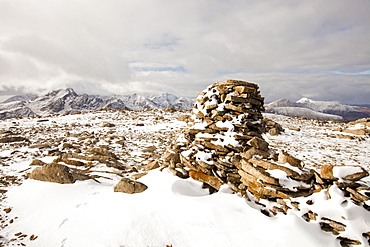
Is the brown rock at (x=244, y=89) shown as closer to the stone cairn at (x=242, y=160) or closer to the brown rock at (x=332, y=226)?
the stone cairn at (x=242, y=160)

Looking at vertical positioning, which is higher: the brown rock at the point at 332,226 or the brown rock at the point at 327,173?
the brown rock at the point at 327,173

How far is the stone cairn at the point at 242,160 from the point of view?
6.38 metres

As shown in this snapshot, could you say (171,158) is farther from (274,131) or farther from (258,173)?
(274,131)

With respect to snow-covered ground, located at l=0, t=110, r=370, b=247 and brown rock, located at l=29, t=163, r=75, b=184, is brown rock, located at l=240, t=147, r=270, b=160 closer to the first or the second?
snow-covered ground, located at l=0, t=110, r=370, b=247

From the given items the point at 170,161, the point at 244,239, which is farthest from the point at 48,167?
the point at 244,239

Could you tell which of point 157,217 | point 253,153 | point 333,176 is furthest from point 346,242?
point 157,217

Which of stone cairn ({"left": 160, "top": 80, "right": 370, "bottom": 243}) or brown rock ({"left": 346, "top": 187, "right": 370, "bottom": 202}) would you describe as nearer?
brown rock ({"left": 346, "top": 187, "right": 370, "bottom": 202})

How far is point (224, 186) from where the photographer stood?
791cm

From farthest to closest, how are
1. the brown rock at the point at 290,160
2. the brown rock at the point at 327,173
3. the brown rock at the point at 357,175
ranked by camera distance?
the brown rock at the point at 290,160 → the brown rock at the point at 327,173 → the brown rock at the point at 357,175

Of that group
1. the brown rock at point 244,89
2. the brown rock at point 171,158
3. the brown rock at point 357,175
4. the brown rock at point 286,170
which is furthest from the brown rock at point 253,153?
the brown rock at point 171,158

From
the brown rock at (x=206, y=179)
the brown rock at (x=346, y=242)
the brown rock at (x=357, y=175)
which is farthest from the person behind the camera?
the brown rock at (x=206, y=179)

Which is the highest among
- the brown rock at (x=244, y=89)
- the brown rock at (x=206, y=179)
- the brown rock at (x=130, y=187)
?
the brown rock at (x=244, y=89)

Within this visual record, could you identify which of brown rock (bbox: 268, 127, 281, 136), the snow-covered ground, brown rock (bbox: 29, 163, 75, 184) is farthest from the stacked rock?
brown rock (bbox: 268, 127, 281, 136)

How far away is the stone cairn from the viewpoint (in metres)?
6.38
